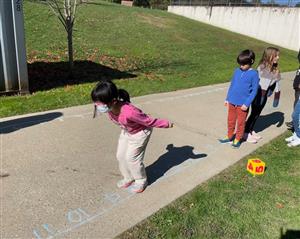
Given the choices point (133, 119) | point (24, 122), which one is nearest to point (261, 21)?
point (24, 122)

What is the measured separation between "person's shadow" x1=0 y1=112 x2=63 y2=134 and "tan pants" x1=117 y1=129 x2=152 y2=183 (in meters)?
2.55

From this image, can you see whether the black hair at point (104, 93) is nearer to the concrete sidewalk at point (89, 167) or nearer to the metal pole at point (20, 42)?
the concrete sidewalk at point (89, 167)

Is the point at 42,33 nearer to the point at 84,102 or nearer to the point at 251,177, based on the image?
the point at 84,102

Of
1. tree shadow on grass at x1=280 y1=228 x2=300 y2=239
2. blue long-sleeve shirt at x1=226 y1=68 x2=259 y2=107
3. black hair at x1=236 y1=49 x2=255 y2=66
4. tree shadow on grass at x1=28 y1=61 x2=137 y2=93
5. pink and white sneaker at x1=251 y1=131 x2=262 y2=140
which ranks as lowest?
tree shadow on grass at x1=28 y1=61 x2=137 y2=93

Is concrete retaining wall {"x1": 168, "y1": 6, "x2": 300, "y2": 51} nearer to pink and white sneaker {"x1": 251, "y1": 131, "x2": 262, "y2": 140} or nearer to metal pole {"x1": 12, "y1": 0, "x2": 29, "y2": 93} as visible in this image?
pink and white sneaker {"x1": 251, "y1": 131, "x2": 262, "y2": 140}

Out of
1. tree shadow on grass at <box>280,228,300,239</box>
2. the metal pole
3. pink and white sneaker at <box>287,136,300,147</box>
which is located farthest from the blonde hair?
the metal pole

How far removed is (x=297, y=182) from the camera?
470 cm

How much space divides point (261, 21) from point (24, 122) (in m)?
27.8

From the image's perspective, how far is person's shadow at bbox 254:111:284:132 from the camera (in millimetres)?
7094

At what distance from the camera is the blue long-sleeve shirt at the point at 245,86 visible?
5355mm

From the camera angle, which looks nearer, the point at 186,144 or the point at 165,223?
the point at 165,223

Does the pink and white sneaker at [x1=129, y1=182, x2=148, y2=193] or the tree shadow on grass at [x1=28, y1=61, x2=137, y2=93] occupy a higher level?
the pink and white sneaker at [x1=129, y1=182, x2=148, y2=193]

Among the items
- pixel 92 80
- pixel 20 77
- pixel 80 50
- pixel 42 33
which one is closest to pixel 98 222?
pixel 20 77

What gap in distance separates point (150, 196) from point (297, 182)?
2.11 m
